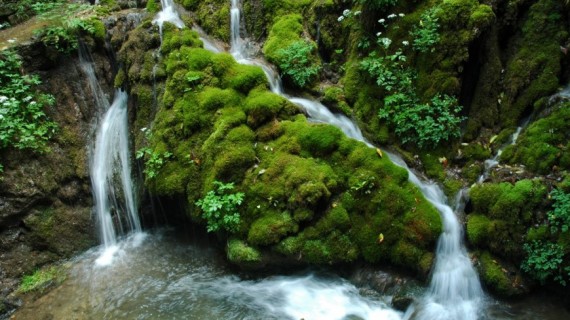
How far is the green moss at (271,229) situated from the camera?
219 inches

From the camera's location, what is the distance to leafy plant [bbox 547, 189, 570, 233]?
15.7 ft

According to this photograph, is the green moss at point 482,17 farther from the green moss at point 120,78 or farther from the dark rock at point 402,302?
the green moss at point 120,78

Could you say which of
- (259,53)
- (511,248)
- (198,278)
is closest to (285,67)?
(259,53)

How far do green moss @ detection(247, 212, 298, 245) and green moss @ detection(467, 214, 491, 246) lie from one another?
240cm

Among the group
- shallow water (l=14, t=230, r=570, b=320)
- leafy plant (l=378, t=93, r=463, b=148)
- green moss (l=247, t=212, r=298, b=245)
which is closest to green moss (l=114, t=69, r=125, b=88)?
shallow water (l=14, t=230, r=570, b=320)

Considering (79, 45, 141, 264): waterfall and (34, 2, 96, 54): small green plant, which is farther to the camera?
(34, 2, 96, 54): small green plant

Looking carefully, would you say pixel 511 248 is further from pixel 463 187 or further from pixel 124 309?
pixel 124 309

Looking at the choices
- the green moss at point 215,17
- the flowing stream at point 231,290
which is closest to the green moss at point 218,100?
the flowing stream at point 231,290

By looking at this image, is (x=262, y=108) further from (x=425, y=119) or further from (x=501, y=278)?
(x=501, y=278)

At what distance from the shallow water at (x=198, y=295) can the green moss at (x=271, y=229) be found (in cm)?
69

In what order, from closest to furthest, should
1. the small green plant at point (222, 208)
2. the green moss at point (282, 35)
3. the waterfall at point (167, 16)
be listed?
the small green plant at point (222, 208), the green moss at point (282, 35), the waterfall at point (167, 16)

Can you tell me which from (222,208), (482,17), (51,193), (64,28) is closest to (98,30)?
(64,28)

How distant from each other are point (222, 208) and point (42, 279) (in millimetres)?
3296

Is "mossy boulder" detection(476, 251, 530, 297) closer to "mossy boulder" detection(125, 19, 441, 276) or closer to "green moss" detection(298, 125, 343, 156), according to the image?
"mossy boulder" detection(125, 19, 441, 276)
